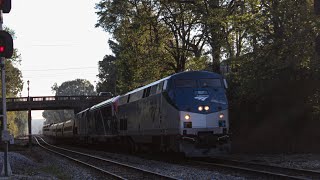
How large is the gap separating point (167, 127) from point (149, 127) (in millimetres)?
2744

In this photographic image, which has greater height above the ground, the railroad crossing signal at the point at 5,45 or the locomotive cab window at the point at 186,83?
the railroad crossing signal at the point at 5,45

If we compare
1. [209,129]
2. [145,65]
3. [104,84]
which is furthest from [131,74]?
[104,84]

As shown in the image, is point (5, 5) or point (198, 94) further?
point (198, 94)

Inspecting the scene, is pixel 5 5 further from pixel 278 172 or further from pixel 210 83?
pixel 210 83

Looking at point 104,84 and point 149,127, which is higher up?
point 104,84

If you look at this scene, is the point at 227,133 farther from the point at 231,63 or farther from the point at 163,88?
the point at 231,63

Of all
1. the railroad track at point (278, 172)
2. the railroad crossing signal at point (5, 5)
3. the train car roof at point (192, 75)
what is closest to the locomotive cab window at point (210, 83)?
the train car roof at point (192, 75)

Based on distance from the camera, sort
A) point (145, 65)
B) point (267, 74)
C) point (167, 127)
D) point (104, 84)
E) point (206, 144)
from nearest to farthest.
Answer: point (206, 144)
point (167, 127)
point (267, 74)
point (145, 65)
point (104, 84)

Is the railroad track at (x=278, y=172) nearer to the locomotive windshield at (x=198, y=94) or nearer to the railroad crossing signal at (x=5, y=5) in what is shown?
the locomotive windshield at (x=198, y=94)

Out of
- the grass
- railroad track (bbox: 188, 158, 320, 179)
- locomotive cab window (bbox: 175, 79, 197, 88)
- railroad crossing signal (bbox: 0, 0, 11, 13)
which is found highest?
railroad crossing signal (bbox: 0, 0, 11, 13)

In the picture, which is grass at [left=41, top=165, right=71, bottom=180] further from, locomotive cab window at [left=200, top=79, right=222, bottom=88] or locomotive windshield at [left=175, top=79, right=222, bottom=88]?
locomotive cab window at [left=200, top=79, right=222, bottom=88]

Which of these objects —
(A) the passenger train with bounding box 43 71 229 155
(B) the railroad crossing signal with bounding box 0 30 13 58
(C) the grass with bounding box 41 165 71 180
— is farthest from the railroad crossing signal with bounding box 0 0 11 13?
(A) the passenger train with bounding box 43 71 229 155

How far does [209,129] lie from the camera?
18406mm

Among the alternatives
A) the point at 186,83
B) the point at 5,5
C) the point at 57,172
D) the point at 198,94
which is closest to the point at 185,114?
the point at 198,94
